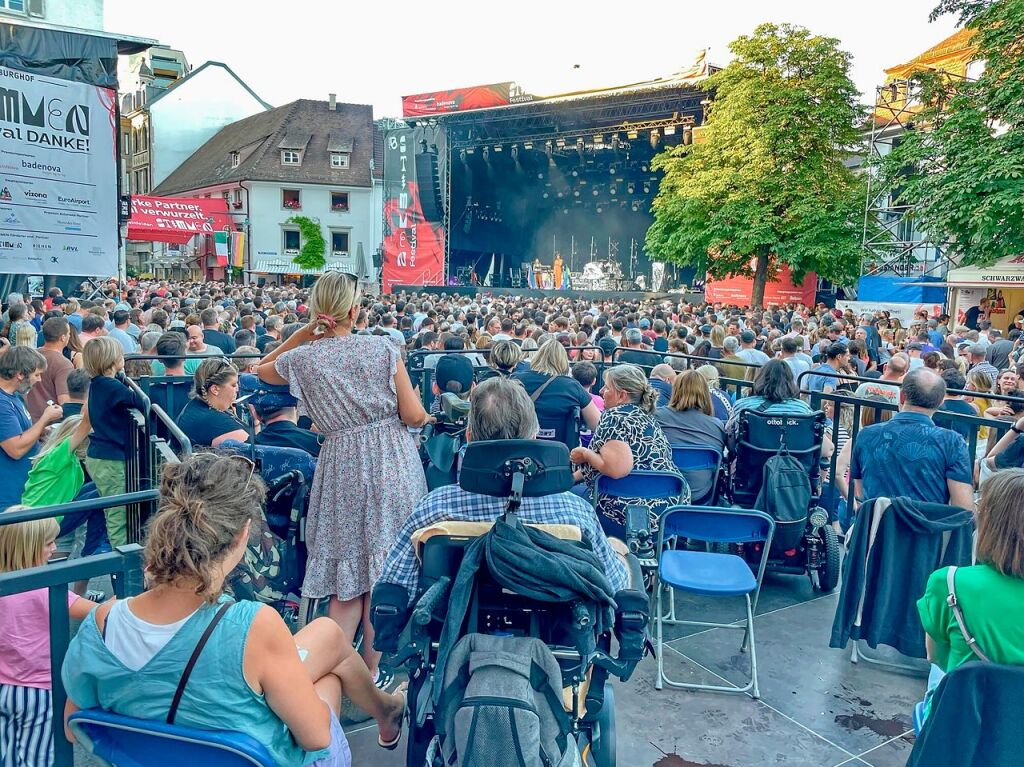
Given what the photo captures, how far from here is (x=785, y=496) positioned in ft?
15.0

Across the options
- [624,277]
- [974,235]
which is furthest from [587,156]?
[974,235]

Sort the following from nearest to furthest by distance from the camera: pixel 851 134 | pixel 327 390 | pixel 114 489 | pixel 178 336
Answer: pixel 327 390 → pixel 114 489 → pixel 178 336 → pixel 851 134

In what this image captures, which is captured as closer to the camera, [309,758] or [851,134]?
[309,758]

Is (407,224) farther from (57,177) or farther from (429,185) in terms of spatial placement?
(57,177)

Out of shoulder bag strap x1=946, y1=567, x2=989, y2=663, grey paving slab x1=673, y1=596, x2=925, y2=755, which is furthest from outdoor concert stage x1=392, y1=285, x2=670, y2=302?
shoulder bag strap x1=946, y1=567, x2=989, y2=663

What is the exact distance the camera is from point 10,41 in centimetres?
1024

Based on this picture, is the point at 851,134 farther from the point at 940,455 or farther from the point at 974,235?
the point at 940,455

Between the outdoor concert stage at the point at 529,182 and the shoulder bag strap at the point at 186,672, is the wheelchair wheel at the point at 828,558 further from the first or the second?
the outdoor concert stage at the point at 529,182

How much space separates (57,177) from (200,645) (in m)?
11.2

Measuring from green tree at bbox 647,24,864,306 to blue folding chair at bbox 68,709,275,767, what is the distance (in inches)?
931

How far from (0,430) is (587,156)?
97.4ft

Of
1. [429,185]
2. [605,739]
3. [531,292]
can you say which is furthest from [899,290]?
[605,739]

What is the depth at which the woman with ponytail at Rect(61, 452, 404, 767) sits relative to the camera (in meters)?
1.76

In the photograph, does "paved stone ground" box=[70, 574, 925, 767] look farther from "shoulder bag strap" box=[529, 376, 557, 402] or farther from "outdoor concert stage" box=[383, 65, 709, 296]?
"outdoor concert stage" box=[383, 65, 709, 296]
